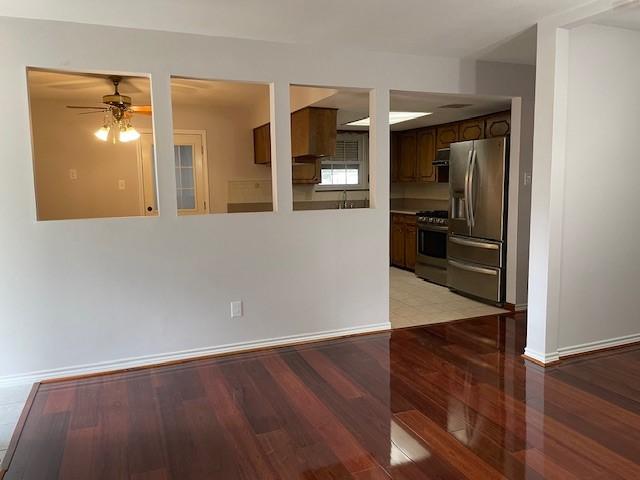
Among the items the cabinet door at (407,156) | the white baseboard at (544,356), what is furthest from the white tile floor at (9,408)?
the cabinet door at (407,156)

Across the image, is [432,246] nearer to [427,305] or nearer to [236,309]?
[427,305]

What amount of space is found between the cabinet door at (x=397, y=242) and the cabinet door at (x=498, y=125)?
6.45 feet

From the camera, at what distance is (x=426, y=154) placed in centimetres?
681

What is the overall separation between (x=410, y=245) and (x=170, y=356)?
167 inches

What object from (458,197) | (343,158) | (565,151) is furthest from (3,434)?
(343,158)

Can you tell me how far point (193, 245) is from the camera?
3422 millimetres

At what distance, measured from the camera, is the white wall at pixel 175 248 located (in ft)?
9.88

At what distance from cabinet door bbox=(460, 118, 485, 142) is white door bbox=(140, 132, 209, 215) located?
3.41 meters

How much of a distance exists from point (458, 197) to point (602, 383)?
9.04ft

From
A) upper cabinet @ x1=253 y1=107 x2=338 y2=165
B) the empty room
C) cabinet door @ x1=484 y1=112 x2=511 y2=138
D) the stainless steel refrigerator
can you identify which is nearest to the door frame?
the empty room

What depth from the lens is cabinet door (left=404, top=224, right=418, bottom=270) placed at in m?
6.68

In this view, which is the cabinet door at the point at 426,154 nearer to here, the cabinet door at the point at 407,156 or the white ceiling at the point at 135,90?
the cabinet door at the point at 407,156

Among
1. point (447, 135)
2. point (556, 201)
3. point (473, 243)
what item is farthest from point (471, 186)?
point (556, 201)

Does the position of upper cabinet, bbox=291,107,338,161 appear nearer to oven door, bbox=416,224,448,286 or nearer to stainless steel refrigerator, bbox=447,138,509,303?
stainless steel refrigerator, bbox=447,138,509,303
